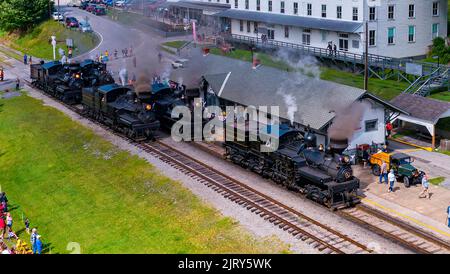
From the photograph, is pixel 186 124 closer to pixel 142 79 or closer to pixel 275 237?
pixel 142 79

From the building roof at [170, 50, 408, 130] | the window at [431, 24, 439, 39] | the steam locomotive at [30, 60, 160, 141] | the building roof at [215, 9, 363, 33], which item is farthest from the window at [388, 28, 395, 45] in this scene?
the steam locomotive at [30, 60, 160, 141]

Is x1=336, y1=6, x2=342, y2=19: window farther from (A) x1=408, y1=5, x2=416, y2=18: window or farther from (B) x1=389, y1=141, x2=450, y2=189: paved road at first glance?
(B) x1=389, y1=141, x2=450, y2=189: paved road

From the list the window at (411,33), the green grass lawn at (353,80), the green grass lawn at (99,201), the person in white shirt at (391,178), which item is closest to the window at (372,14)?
the window at (411,33)

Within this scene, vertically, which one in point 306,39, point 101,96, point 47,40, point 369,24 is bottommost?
point 101,96

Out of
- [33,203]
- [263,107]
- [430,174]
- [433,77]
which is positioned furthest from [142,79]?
[433,77]

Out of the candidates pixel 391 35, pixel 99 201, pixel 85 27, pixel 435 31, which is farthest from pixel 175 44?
pixel 99 201

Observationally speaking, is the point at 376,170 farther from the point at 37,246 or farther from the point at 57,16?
the point at 57,16

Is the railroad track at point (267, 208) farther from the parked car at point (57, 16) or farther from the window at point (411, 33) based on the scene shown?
the parked car at point (57, 16)
